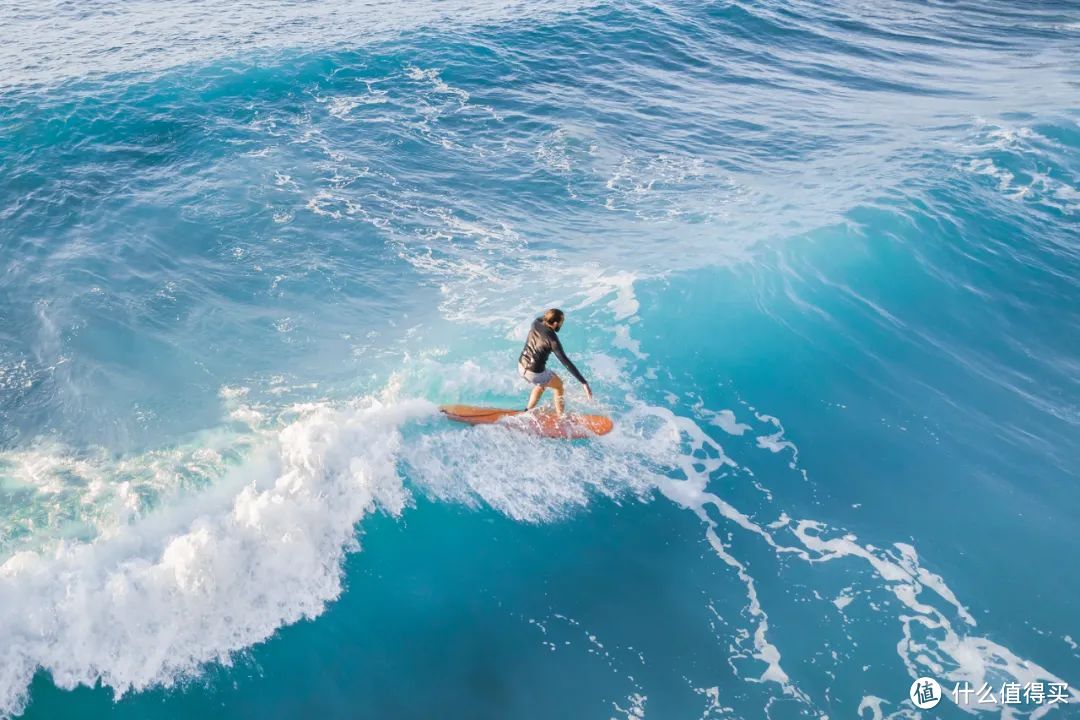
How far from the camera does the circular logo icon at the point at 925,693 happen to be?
891cm

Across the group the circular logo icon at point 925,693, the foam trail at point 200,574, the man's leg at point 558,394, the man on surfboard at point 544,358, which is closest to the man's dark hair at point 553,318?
the man on surfboard at point 544,358

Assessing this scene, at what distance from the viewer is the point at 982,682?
910cm

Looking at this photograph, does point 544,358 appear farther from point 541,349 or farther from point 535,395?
point 535,395

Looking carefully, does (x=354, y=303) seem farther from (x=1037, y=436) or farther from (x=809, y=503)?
(x=1037, y=436)

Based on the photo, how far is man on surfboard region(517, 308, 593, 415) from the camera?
11.6 metres

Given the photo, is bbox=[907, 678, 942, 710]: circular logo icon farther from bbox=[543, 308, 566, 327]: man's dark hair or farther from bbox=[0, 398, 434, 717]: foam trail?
bbox=[0, 398, 434, 717]: foam trail

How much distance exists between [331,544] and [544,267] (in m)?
8.65

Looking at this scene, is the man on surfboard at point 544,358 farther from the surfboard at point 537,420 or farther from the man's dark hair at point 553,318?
the surfboard at point 537,420

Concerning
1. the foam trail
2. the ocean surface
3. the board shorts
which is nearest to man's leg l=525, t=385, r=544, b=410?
the board shorts

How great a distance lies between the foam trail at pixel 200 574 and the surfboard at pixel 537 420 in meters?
1.49

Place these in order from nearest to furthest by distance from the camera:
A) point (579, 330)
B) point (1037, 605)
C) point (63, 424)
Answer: point (1037, 605), point (63, 424), point (579, 330)

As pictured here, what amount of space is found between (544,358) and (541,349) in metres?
0.21

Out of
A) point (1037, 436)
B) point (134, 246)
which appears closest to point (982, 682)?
point (1037, 436)

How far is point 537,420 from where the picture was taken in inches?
489
